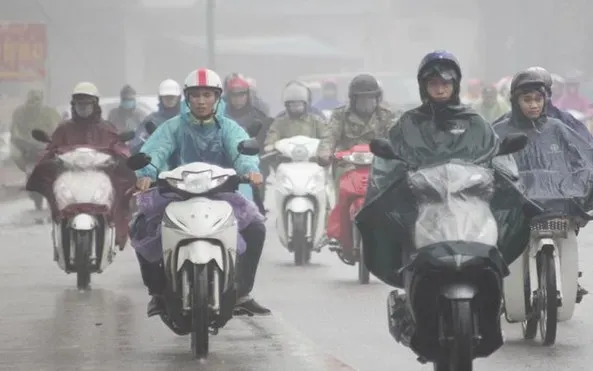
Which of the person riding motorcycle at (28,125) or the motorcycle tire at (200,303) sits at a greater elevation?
the person riding motorcycle at (28,125)

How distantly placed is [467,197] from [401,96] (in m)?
33.2

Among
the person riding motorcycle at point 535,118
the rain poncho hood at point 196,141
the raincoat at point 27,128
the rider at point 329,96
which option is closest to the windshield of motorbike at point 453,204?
the person riding motorcycle at point 535,118

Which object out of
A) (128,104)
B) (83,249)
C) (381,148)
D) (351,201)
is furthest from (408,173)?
(128,104)

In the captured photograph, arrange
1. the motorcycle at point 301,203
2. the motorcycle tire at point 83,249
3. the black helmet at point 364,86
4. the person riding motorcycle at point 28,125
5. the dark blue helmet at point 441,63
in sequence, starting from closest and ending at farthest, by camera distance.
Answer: the dark blue helmet at point 441,63 < the motorcycle tire at point 83,249 < the black helmet at point 364,86 < the motorcycle at point 301,203 < the person riding motorcycle at point 28,125

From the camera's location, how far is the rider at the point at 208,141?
10352mm

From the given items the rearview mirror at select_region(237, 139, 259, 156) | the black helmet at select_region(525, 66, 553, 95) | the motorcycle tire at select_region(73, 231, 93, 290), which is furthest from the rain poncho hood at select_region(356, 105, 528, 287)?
the motorcycle tire at select_region(73, 231, 93, 290)

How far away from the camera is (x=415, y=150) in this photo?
8.27 meters

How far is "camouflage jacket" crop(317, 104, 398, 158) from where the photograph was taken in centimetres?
1547

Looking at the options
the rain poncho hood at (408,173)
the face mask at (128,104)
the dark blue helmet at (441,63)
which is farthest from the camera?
the face mask at (128,104)

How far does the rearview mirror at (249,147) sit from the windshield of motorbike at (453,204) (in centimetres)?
199

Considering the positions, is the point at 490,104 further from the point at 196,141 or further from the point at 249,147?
the point at 249,147

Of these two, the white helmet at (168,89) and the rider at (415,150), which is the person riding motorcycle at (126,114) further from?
the rider at (415,150)

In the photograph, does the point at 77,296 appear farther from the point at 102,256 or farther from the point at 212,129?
the point at 212,129

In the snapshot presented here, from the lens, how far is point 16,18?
156 feet
